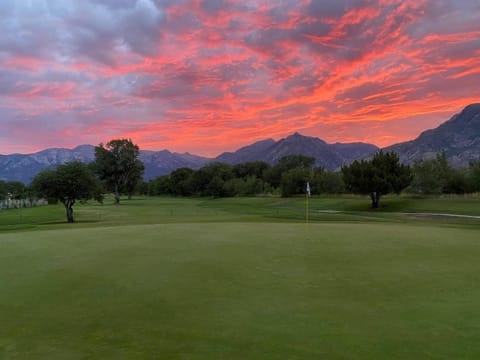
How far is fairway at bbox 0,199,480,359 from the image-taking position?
438cm

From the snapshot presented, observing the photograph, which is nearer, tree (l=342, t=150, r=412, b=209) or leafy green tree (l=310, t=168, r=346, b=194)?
tree (l=342, t=150, r=412, b=209)

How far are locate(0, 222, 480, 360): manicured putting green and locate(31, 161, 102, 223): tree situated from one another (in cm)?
2370

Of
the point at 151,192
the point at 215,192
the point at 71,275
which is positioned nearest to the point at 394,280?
the point at 71,275

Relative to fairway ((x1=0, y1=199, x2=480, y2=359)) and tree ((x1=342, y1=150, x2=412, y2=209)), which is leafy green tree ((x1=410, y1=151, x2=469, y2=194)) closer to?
tree ((x1=342, y1=150, x2=412, y2=209))

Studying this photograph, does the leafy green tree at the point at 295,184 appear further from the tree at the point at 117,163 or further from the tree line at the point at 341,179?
the tree at the point at 117,163

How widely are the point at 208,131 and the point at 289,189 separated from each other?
26.4 m

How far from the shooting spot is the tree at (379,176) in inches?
1761

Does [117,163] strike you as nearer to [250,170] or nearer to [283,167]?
[250,170]

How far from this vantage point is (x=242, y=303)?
5.99 m

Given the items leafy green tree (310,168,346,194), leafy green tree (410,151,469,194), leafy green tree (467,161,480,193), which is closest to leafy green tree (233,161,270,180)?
leafy green tree (310,168,346,194)

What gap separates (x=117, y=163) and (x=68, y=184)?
49065 millimetres

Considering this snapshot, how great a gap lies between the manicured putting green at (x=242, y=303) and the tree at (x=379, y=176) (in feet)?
115

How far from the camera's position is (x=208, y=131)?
88.4 metres

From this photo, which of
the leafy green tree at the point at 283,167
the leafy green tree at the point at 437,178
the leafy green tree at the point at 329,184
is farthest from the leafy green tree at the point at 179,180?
the leafy green tree at the point at 437,178
